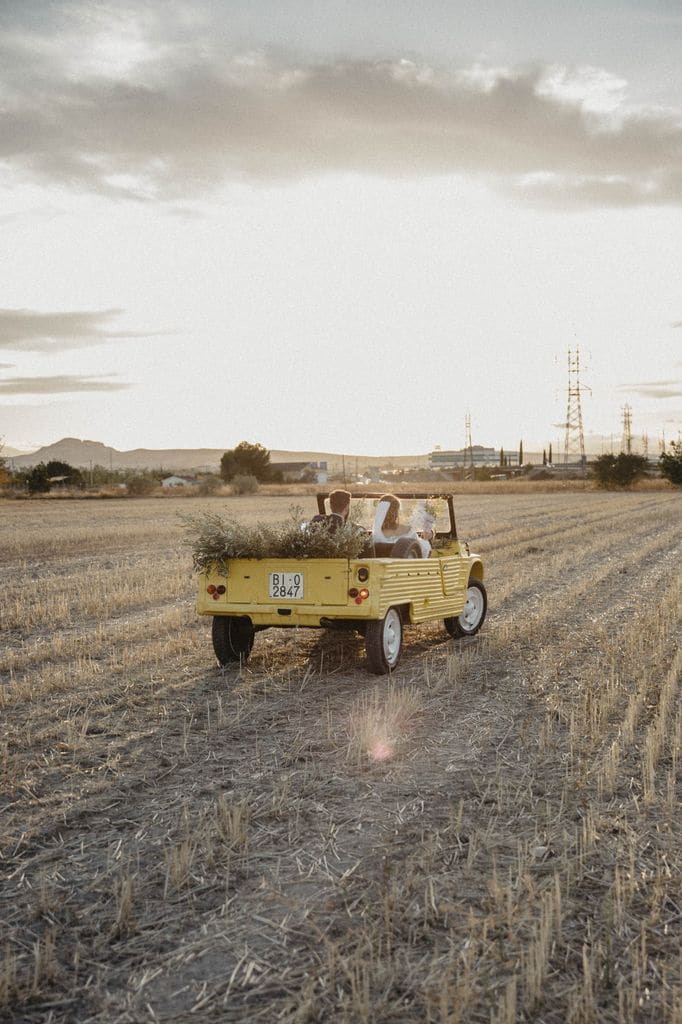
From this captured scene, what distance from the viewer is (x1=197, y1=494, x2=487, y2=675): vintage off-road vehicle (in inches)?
340

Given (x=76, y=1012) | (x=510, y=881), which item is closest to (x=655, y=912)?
(x=510, y=881)

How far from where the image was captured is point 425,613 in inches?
380

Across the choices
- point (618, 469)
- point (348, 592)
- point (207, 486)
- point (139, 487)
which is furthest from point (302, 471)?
point (348, 592)

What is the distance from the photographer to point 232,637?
31.4 feet

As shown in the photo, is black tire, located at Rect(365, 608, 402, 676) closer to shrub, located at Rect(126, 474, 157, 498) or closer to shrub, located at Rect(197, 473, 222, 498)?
shrub, located at Rect(126, 474, 157, 498)

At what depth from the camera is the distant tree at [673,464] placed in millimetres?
82688

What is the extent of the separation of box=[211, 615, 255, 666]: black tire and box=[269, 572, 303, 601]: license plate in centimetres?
51

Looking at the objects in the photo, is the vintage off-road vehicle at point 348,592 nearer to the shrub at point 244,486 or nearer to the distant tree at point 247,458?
the shrub at point 244,486

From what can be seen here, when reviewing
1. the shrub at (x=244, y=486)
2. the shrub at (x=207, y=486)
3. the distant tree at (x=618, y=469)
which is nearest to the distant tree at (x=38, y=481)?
the shrub at (x=207, y=486)

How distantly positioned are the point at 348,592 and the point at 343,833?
3662 mm

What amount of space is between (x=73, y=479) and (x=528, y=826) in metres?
78.6

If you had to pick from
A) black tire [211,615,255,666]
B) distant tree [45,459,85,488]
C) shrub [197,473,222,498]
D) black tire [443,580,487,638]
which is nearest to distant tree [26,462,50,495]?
distant tree [45,459,85,488]

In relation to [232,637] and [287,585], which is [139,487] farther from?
[287,585]

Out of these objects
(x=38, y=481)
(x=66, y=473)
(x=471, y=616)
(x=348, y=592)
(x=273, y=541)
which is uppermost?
(x=66, y=473)
